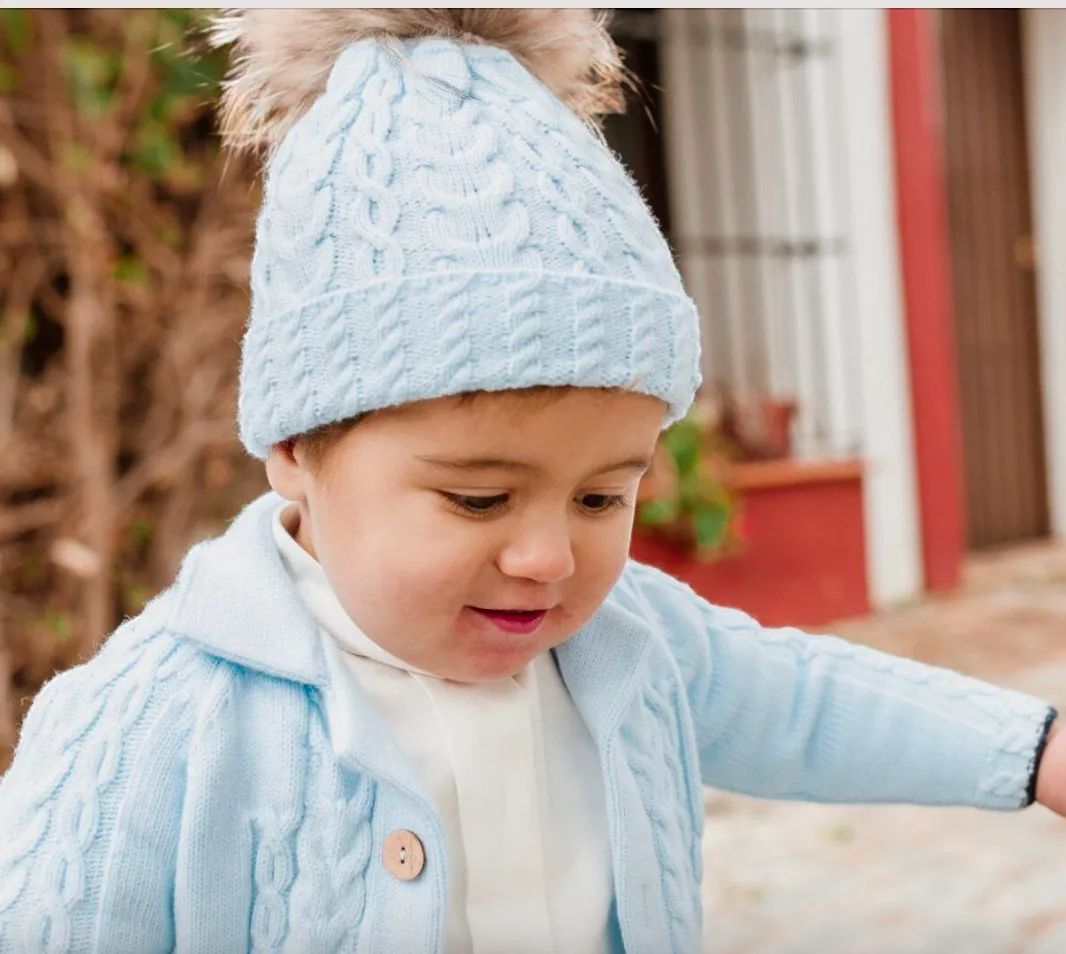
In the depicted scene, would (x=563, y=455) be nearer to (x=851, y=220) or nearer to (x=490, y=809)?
(x=490, y=809)

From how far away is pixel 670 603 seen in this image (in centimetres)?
135

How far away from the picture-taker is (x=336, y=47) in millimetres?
1161

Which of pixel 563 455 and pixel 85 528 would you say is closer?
pixel 563 455

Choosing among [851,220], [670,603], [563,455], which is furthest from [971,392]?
[563,455]

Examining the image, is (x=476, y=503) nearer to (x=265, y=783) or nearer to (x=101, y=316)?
(x=265, y=783)

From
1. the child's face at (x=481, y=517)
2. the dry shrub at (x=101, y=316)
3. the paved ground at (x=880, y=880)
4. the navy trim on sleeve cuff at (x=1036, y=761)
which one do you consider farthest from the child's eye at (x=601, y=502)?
the dry shrub at (x=101, y=316)

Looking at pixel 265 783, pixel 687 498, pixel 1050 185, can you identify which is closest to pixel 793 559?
pixel 687 498

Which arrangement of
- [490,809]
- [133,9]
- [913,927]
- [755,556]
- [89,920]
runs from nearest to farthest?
[89,920], [490,809], [913,927], [133,9], [755,556]

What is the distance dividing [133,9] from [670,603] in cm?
227

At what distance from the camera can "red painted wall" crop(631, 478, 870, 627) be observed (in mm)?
3992

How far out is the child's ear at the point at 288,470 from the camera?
1113 millimetres

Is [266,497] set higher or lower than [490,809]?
higher

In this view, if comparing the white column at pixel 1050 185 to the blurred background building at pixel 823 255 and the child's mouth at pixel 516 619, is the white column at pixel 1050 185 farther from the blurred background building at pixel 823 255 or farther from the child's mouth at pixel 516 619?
the child's mouth at pixel 516 619

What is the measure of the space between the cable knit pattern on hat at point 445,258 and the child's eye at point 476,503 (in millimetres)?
87
